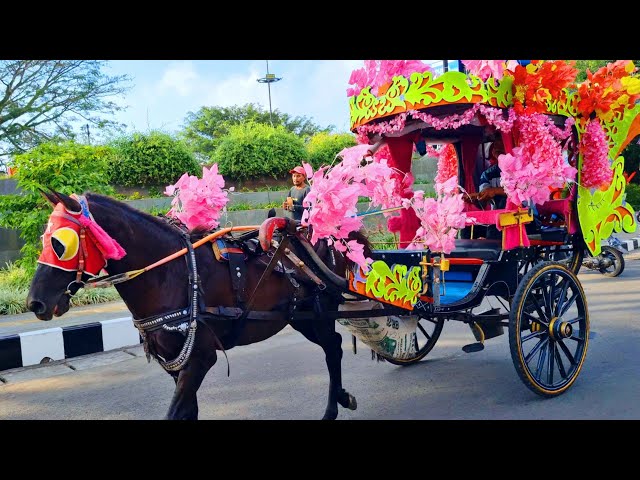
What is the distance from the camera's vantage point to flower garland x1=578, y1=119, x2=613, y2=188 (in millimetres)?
4488

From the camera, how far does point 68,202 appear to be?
256cm

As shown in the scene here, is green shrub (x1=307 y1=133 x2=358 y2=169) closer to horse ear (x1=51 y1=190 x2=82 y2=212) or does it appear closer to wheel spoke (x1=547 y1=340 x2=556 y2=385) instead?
wheel spoke (x1=547 y1=340 x2=556 y2=385)

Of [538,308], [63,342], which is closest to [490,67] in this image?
[538,308]

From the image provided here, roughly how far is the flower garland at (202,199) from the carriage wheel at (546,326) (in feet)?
6.87

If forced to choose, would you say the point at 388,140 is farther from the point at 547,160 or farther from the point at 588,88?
the point at 588,88

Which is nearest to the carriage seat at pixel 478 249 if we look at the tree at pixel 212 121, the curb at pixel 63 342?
the curb at pixel 63 342

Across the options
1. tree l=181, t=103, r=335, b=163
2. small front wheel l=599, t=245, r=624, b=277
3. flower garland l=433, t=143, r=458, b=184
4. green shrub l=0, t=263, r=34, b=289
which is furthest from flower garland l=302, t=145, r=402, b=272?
tree l=181, t=103, r=335, b=163

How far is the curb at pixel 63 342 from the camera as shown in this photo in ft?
17.5

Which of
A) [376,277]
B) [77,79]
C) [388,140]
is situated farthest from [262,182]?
[376,277]

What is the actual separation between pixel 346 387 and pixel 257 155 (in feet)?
30.3

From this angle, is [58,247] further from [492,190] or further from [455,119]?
[492,190]

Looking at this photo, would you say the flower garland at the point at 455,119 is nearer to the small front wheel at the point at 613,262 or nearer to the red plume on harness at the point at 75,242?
the red plume on harness at the point at 75,242

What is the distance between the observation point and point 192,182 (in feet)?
11.0

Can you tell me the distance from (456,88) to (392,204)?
1107 mm
